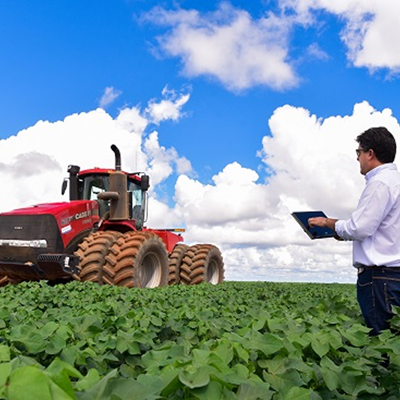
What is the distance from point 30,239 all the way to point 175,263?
16.9ft

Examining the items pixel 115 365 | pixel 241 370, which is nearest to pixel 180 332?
pixel 115 365

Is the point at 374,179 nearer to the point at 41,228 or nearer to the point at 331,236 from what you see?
the point at 331,236

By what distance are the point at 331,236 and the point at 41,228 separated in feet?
24.6

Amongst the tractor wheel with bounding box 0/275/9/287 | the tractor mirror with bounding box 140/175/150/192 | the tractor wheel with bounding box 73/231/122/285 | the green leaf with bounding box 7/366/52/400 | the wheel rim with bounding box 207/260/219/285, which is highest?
the tractor mirror with bounding box 140/175/150/192

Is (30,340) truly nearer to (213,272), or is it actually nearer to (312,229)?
(312,229)

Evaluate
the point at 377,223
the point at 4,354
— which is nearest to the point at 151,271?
the point at 377,223

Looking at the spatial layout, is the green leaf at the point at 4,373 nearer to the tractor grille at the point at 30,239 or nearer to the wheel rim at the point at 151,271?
the tractor grille at the point at 30,239

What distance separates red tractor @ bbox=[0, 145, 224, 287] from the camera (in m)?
10.2

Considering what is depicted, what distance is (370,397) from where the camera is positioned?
2547 millimetres

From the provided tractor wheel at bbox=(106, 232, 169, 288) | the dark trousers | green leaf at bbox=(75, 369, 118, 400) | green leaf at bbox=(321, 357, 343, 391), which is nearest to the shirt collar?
the dark trousers

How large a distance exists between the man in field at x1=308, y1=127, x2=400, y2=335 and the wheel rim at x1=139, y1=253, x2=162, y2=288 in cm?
835

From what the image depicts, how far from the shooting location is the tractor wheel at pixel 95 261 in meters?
10.1

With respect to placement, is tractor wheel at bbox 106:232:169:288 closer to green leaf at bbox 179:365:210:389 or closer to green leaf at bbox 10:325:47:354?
green leaf at bbox 10:325:47:354

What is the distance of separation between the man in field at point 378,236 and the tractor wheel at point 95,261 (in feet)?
22.2
